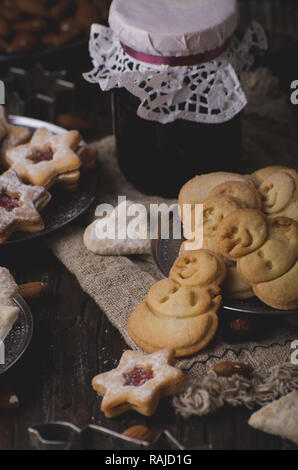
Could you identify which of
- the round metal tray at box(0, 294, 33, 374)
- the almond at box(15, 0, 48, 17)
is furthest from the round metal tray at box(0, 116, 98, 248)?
the almond at box(15, 0, 48, 17)

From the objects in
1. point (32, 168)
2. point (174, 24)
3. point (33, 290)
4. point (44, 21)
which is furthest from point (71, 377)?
point (44, 21)

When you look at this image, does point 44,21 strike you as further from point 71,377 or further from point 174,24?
point 71,377

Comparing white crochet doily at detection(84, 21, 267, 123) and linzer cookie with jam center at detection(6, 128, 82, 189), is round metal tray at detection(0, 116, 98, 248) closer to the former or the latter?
linzer cookie with jam center at detection(6, 128, 82, 189)

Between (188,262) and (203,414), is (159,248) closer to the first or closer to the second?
(188,262)

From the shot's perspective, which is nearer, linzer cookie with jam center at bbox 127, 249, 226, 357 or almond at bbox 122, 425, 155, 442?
almond at bbox 122, 425, 155, 442

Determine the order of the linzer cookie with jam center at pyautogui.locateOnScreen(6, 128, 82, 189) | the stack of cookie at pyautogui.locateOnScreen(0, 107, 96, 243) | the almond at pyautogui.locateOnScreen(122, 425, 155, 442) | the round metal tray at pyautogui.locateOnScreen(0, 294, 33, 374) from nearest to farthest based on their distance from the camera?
the almond at pyautogui.locateOnScreen(122, 425, 155, 442)
the round metal tray at pyautogui.locateOnScreen(0, 294, 33, 374)
the stack of cookie at pyautogui.locateOnScreen(0, 107, 96, 243)
the linzer cookie with jam center at pyautogui.locateOnScreen(6, 128, 82, 189)

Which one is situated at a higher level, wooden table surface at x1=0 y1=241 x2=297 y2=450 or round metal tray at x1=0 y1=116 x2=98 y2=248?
round metal tray at x1=0 y1=116 x2=98 y2=248
